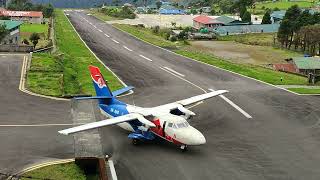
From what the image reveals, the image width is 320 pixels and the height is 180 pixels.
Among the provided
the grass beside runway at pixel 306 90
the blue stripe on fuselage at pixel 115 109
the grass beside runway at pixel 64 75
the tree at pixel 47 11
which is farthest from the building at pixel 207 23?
the blue stripe on fuselage at pixel 115 109

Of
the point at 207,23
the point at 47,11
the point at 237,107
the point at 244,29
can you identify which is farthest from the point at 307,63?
the point at 47,11

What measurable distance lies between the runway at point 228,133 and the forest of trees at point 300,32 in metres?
43.1

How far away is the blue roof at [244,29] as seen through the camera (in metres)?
140

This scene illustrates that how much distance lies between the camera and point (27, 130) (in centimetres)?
3775

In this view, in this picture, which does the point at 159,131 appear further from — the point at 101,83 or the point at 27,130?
the point at 27,130

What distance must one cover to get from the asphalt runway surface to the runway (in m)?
4.25

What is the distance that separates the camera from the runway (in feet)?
103

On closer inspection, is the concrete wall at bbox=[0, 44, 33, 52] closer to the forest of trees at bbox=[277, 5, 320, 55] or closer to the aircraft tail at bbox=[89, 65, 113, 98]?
the aircraft tail at bbox=[89, 65, 113, 98]

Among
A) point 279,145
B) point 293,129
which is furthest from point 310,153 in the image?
point 293,129

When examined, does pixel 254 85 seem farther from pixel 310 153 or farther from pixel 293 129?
pixel 310 153

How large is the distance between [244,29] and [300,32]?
37974 millimetres

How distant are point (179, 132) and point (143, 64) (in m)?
41.8

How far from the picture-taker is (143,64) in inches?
2916

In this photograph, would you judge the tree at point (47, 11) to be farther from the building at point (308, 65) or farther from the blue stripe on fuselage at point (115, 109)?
the blue stripe on fuselage at point (115, 109)
